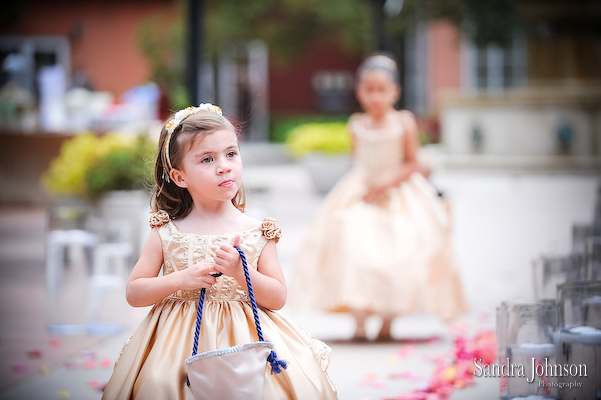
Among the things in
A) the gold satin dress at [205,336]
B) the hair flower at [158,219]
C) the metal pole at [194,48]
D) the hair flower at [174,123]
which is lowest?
the gold satin dress at [205,336]

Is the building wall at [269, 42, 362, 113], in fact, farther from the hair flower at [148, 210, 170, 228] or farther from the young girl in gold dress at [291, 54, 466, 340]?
the hair flower at [148, 210, 170, 228]

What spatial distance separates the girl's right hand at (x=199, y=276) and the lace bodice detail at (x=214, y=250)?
0.14 meters

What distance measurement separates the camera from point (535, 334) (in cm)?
372

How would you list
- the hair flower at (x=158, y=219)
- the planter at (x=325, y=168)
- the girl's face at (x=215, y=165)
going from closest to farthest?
the girl's face at (x=215, y=165)
the hair flower at (x=158, y=219)
the planter at (x=325, y=168)

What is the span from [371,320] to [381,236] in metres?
1.63

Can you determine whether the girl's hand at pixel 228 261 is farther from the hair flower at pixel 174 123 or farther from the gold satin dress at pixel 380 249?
the gold satin dress at pixel 380 249

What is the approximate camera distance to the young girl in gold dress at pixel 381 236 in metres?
6.07

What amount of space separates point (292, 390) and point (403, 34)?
2301cm

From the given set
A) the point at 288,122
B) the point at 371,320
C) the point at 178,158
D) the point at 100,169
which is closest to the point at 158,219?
the point at 178,158

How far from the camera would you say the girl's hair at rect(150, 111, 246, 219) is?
9.96 feet

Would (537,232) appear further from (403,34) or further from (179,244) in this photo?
(403,34)

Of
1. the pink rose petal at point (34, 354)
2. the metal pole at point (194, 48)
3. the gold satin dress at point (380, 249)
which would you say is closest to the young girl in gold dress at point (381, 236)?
the gold satin dress at point (380, 249)

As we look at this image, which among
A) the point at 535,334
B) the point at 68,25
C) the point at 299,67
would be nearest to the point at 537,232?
the point at 535,334

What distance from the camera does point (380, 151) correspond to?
21.6ft
